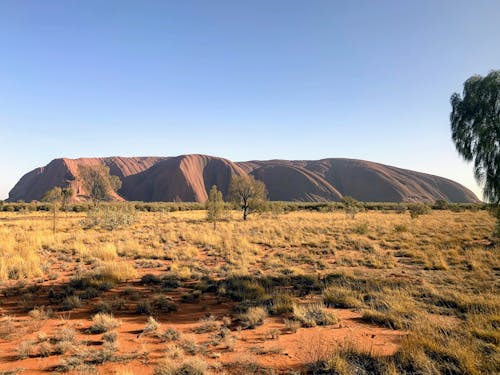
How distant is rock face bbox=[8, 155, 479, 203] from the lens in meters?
115

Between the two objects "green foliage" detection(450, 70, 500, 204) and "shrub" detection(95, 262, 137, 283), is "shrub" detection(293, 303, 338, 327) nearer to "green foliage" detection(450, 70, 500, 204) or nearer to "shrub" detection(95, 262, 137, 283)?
"shrub" detection(95, 262, 137, 283)

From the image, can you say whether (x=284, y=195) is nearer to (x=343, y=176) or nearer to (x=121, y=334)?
(x=343, y=176)

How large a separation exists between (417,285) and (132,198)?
123m

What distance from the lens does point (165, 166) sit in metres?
133

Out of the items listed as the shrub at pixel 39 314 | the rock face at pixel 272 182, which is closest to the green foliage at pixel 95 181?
the shrub at pixel 39 314

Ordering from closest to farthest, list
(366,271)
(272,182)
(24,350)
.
A: (24,350), (366,271), (272,182)

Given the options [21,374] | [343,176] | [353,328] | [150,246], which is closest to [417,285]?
[353,328]

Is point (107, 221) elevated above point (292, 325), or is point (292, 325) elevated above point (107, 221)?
point (107, 221)

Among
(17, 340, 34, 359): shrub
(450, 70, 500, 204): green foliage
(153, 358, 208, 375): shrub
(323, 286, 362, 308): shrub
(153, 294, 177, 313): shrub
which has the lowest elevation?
(153, 294, 177, 313): shrub

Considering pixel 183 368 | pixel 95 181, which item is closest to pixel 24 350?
pixel 183 368

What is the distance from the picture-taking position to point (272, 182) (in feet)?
420

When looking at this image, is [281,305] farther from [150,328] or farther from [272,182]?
[272,182]

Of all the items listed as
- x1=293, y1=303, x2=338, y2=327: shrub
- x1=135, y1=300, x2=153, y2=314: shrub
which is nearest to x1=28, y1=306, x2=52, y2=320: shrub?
x1=135, y1=300, x2=153, y2=314: shrub

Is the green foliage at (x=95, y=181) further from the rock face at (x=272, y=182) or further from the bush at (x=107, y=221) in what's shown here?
the rock face at (x=272, y=182)
